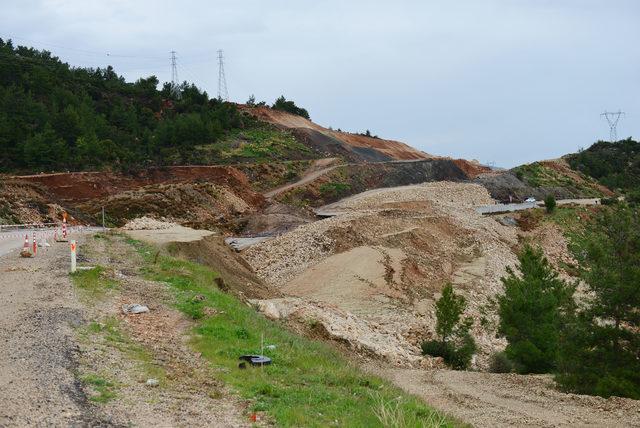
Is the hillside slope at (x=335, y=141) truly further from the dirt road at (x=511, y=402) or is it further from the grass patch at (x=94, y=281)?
the grass patch at (x=94, y=281)

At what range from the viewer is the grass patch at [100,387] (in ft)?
28.3

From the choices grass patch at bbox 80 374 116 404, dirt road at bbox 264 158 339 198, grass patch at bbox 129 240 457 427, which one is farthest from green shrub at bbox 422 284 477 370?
dirt road at bbox 264 158 339 198

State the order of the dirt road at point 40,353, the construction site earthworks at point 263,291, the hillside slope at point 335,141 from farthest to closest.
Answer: the hillside slope at point 335,141 → the construction site earthworks at point 263,291 → the dirt road at point 40,353

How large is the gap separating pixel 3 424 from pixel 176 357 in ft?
14.7

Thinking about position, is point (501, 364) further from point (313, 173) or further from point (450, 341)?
point (313, 173)

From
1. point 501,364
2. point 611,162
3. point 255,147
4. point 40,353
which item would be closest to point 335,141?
point 255,147

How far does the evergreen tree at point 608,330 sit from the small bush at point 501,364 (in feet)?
15.7

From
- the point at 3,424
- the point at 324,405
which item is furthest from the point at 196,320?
the point at 3,424

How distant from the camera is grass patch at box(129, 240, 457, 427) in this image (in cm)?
895

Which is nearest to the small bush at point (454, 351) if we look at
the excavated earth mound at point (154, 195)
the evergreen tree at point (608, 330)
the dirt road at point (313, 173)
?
the evergreen tree at point (608, 330)

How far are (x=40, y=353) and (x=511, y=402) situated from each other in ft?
33.7

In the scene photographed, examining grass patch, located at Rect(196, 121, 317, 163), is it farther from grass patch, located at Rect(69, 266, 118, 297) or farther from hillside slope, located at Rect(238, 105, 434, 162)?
grass patch, located at Rect(69, 266, 118, 297)

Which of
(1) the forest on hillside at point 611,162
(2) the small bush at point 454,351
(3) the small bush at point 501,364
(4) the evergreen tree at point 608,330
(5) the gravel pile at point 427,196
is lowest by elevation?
(3) the small bush at point 501,364

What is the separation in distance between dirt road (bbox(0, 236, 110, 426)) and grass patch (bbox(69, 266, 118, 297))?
28cm
